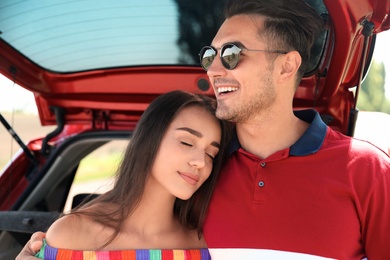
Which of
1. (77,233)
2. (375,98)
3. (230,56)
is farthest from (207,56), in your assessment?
(375,98)

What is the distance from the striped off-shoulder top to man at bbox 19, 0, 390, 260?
0.20 ft

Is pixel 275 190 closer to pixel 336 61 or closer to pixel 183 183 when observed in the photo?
pixel 183 183

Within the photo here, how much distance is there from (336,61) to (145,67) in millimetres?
943

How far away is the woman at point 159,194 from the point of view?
5.96ft

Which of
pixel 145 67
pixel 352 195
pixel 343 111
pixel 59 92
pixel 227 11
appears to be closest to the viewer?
pixel 352 195

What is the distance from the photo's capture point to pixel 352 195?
66.9 inches

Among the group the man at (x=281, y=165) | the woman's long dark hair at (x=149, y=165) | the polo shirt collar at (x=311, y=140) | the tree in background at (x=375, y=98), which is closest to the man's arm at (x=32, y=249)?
the man at (x=281, y=165)

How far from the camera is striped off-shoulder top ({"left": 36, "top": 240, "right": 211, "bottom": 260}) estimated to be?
1746 mm

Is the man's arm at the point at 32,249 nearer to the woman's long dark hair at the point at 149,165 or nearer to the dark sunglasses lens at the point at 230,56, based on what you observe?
the woman's long dark hair at the point at 149,165

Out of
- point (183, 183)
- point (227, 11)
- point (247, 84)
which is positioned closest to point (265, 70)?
point (247, 84)

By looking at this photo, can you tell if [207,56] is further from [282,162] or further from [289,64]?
[282,162]

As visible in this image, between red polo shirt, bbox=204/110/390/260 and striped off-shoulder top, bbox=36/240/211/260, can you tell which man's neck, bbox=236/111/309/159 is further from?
striped off-shoulder top, bbox=36/240/211/260

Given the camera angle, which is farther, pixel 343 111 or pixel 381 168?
pixel 343 111

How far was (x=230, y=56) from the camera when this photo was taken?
73.0 inches
